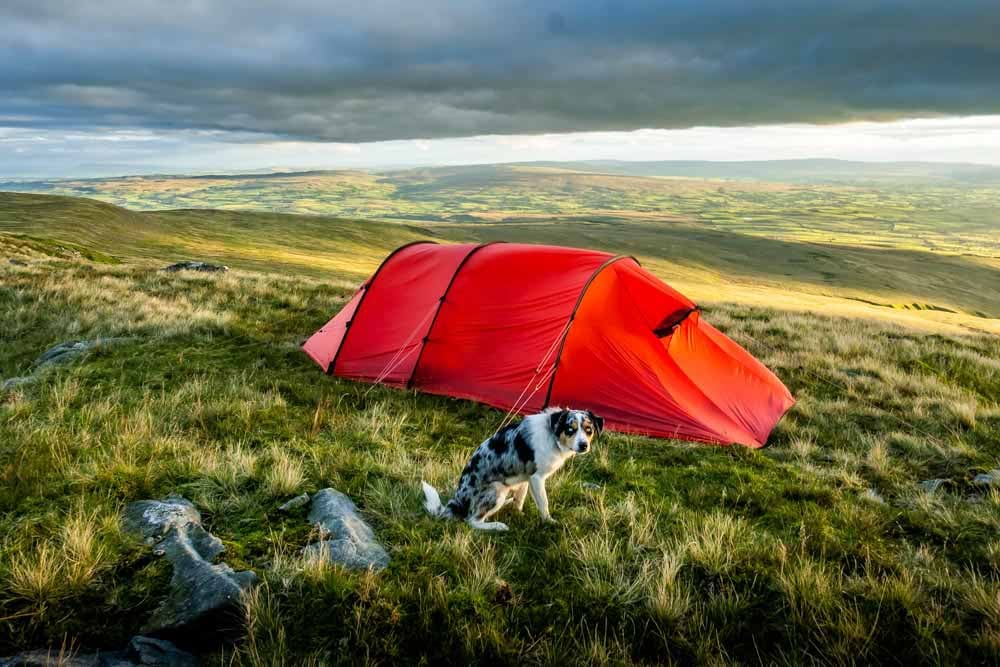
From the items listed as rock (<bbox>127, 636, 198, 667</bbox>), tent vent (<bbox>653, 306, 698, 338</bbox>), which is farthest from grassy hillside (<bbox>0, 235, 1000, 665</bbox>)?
tent vent (<bbox>653, 306, 698, 338</bbox>)

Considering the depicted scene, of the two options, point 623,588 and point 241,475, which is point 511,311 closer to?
point 241,475

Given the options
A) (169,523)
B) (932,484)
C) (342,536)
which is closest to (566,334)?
(932,484)

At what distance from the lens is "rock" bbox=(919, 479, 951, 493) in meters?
7.46

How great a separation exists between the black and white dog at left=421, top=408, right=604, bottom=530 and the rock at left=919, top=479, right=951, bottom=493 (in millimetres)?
5089

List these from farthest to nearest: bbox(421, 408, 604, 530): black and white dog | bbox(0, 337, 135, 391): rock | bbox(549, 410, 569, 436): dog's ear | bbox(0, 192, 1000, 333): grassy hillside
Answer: bbox(0, 192, 1000, 333): grassy hillside < bbox(0, 337, 135, 391): rock < bbox(549, 410, 569, 436): dog's ear < bbox(421, 408, 604, 530): black and white dog

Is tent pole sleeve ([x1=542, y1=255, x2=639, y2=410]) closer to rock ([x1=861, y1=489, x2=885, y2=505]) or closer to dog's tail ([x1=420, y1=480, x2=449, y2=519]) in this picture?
dog's tail ([x1=420, y1=480, x2=449, y2=519])

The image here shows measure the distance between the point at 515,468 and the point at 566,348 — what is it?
16.4 ft

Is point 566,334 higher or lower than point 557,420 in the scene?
lower

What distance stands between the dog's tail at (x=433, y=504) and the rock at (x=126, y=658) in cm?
233

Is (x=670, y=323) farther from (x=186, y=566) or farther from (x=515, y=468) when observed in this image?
(x=186, y=566)

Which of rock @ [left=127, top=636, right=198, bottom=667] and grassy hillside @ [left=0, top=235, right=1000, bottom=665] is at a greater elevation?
rock @ [left=127, top=636, right=198, bottom=667]

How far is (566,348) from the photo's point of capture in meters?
10.3

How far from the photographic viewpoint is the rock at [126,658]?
310 centimetres

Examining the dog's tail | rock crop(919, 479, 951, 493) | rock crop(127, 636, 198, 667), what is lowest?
rock crop(919, 479, 951, 493)
